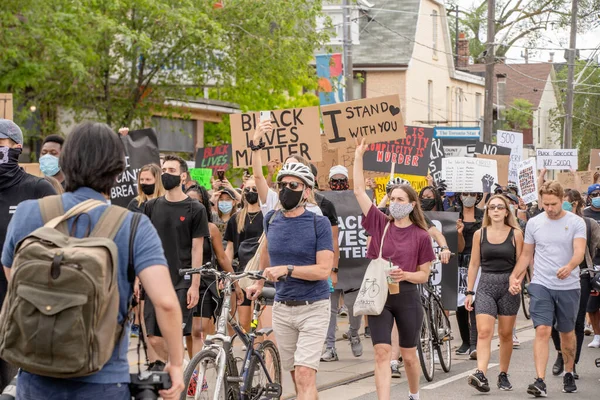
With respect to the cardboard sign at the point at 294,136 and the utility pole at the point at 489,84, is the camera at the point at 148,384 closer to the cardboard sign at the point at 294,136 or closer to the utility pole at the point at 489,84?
the cardboard sign at the point at 294,136

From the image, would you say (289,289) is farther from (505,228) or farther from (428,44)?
(428,44)

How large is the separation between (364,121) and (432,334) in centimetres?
359

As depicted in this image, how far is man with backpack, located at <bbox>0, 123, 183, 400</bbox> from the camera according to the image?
12.6 feet

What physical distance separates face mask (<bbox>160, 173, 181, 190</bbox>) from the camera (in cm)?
488

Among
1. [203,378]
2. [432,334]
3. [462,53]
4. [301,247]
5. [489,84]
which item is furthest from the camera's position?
[462,53]

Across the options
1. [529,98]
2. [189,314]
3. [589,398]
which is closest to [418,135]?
[589,398]

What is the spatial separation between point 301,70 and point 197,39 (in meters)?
2.96

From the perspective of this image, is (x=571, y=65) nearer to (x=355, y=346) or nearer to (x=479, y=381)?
(x=355, y=346)

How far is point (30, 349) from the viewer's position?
386 cm

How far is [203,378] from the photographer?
7273mm

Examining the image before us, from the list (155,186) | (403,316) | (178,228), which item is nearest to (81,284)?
(403,316)

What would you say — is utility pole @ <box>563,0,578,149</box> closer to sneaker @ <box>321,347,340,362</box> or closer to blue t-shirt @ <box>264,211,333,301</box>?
sneaker @ <box>321,347,340,362</box>

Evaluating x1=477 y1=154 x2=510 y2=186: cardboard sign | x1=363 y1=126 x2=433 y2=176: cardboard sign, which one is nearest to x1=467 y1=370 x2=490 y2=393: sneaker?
x1=363 y1=126 x2=433 y2=176: cardboard sign

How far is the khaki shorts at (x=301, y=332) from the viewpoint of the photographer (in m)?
7.54
